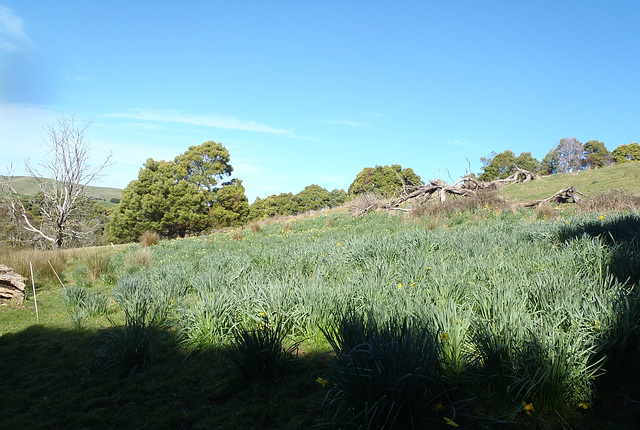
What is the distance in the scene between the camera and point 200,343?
4.56 m

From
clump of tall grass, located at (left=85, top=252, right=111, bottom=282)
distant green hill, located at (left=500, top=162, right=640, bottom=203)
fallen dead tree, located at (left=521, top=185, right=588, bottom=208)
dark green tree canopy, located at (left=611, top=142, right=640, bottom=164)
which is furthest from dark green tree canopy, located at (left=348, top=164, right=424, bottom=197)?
clump of tall grass, located at (left=85, top=252, right=111, bottom=282)

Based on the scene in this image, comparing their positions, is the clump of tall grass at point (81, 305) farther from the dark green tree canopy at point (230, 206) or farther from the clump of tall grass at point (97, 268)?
the dark green tree canopy at point (230, 206)

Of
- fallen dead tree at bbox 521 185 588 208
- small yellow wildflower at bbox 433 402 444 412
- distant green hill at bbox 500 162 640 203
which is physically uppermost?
distant green hill at bbox 500 162 640 203

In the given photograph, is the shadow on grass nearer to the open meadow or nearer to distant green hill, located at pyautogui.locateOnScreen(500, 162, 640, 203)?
the open meadow

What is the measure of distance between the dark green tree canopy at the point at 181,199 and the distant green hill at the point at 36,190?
3.14 m

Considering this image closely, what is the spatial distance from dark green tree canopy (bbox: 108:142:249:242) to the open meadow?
2857cm

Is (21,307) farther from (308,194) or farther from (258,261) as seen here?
(308,194)

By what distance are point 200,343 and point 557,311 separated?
3.89 m

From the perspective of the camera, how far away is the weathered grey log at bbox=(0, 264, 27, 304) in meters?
7.97

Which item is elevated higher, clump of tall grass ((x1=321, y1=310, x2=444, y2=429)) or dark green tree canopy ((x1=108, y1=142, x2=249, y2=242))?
dark green tree canopy ((x1=108, y1=142, x2=249, y2=242))

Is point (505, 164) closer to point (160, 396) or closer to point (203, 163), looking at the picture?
point (203, 163)

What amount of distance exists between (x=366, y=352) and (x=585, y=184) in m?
19.2

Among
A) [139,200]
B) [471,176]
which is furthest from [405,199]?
[139,200]

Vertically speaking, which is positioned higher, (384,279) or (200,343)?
(384,279)
